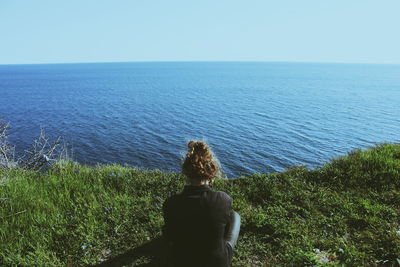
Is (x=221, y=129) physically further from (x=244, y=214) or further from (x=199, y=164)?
(x=199, y=164)

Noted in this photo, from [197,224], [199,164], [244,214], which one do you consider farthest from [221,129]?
[197,224]

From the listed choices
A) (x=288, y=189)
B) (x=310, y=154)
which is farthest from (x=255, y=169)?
(x=288, y=189)

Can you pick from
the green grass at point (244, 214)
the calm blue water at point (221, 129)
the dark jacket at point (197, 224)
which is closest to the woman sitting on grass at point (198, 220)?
the dark jacket at point (197, 224)

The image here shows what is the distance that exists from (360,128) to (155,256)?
3530cm

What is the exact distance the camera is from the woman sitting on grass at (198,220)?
3789mm

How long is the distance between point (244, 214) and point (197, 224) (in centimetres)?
336

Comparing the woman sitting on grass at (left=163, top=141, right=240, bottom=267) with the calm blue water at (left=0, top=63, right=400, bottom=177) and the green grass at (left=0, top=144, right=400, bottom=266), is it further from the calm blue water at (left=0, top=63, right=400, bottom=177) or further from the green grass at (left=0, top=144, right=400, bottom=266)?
the calm blue water at (left=0, top=63, right=400, bottom=177)

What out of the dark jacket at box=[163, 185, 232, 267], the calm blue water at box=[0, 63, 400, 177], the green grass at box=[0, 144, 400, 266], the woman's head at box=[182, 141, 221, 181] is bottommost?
the calm blue water at box=[0, 63, 400, 177]

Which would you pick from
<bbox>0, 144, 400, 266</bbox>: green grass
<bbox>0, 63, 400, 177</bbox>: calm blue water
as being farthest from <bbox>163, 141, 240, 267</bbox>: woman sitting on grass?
<bbox>0, 63, 400, 177</bbox>: calm blue water

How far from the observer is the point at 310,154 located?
25.7 metres

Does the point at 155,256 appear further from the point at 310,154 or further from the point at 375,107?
the point at 375,107

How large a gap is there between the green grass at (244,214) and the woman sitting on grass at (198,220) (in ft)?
5.69

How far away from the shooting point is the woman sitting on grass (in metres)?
3.79

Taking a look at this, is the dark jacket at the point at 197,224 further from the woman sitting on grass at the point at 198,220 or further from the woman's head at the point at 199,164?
the woman's head at the point at 199,164
